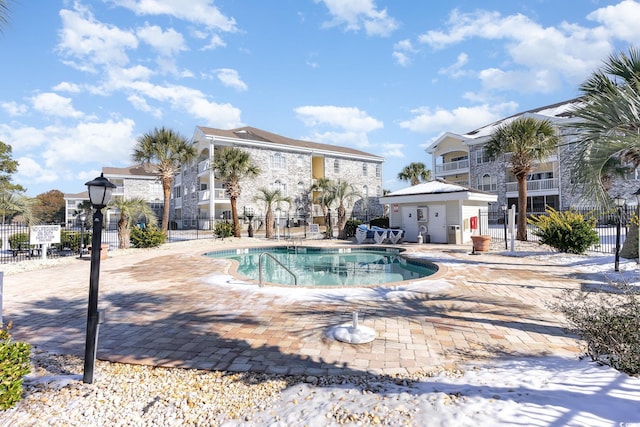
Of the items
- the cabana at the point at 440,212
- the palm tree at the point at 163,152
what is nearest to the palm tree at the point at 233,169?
the palm tree at the point at 163,152

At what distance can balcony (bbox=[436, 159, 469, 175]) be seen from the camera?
1345 inches

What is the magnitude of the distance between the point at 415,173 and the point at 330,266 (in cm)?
2997

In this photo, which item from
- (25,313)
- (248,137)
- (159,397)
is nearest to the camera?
(159,397)

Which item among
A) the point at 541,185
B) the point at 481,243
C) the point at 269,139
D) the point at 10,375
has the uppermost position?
the point at 269,139

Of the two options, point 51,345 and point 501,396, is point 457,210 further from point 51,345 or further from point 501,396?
point 51,345

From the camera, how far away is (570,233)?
1231 cm

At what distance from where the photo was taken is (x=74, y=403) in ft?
10.4

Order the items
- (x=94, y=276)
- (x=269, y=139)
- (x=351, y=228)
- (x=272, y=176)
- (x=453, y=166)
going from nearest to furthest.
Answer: (x=94, y=276) < (x=351, y=228) < (x=272, y=176) < (x=269, y=139) < (x=453, y=166)

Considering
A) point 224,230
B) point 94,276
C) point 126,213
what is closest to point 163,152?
point 126,213

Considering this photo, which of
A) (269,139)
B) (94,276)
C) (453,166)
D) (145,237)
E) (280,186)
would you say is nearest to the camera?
(94,276)

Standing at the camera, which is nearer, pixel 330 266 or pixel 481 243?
pixel 330 266

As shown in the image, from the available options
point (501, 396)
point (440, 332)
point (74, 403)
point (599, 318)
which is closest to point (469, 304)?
point (440, 332)

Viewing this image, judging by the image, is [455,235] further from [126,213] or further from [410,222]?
[126,213]

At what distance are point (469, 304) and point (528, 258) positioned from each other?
736 centimetres
